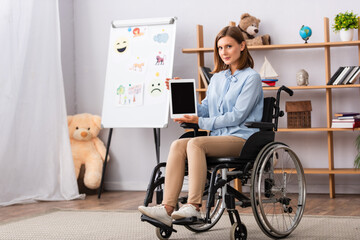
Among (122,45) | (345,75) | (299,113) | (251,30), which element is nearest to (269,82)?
(299,113)

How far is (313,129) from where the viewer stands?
398 cm

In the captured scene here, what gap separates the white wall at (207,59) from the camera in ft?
13.8

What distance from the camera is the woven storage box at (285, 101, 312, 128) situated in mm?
4066

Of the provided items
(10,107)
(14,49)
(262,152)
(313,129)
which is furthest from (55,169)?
(262,152)

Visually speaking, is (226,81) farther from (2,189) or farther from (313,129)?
(2,189)

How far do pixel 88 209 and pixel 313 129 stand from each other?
1.74m

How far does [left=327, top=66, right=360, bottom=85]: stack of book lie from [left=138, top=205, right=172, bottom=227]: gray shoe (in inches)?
85.6

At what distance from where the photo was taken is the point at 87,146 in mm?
4574

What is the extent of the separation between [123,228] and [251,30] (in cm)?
202

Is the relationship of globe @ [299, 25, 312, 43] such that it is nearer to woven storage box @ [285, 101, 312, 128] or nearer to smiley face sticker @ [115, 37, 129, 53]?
woven storage box @ [285, 101, 312, 128]

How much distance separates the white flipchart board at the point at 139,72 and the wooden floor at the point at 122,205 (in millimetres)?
609

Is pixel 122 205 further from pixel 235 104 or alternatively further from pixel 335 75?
pixel 335 75

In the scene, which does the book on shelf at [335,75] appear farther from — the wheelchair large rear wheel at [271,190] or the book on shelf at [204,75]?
the wheelchair large rear wheel at [271,190]

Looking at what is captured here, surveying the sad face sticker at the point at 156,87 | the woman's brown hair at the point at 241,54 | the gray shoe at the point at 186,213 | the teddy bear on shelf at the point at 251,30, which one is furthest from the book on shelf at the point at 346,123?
the gray shoe at the point at 186,213
